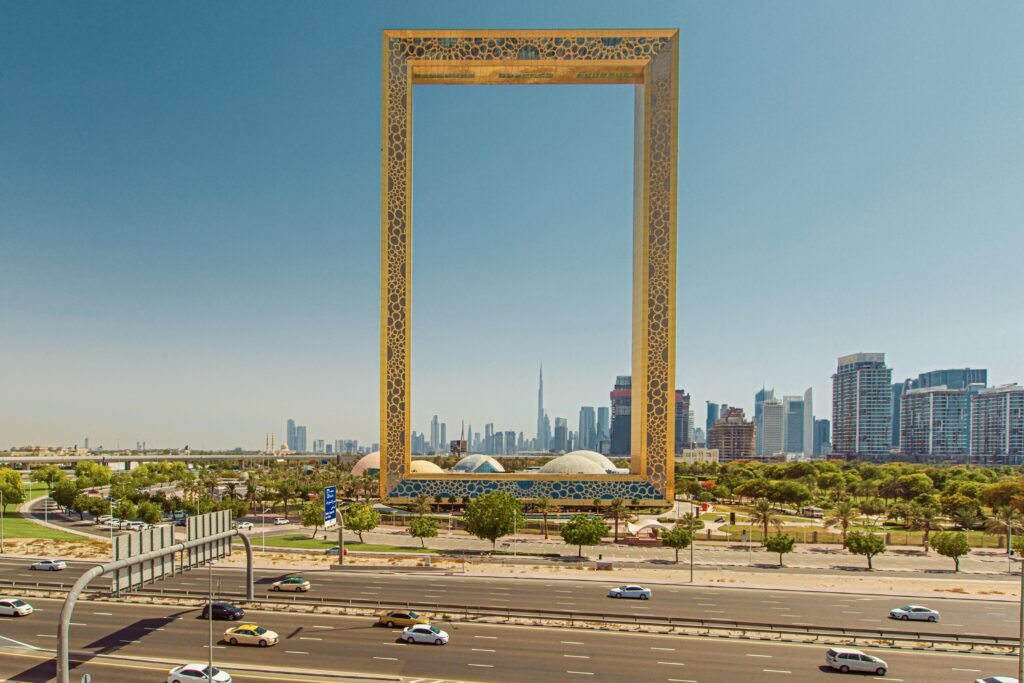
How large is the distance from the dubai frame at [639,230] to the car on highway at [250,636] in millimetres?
39885

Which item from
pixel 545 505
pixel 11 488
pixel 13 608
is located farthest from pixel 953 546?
pixel 11 488

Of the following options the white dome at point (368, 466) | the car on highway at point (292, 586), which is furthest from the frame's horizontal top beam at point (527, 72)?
the white dome at point (368, 466)

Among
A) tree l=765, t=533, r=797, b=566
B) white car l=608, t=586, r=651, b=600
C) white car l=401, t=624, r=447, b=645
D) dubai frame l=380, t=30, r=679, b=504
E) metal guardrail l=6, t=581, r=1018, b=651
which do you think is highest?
dubai frame l=380, t=30, r=679, b=504

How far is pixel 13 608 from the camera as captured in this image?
3250 centimetres

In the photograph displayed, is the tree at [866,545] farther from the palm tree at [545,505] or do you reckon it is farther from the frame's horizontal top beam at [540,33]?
the frame's horizontal top beam at [540,33]

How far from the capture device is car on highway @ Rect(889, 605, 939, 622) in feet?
113

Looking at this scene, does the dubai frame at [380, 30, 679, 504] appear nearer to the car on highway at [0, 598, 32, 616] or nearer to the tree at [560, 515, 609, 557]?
the tree at [560, 515, 609, 557]

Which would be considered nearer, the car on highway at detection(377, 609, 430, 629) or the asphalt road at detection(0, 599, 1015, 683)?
the asphalt road at detection(0, 599, 1015, 683)

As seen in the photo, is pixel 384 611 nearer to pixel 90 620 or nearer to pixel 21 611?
pixel 90 620

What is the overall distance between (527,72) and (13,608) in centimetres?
7066

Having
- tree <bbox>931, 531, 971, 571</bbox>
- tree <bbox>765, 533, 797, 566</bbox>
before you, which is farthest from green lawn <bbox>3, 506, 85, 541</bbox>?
tree <bbox>931, 531, 971, 571</bbox>

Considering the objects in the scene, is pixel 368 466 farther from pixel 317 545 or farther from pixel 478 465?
pixel 317 545

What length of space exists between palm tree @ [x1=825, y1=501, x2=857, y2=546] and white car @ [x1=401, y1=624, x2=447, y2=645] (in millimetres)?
42868

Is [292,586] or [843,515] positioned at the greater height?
[292,586]
